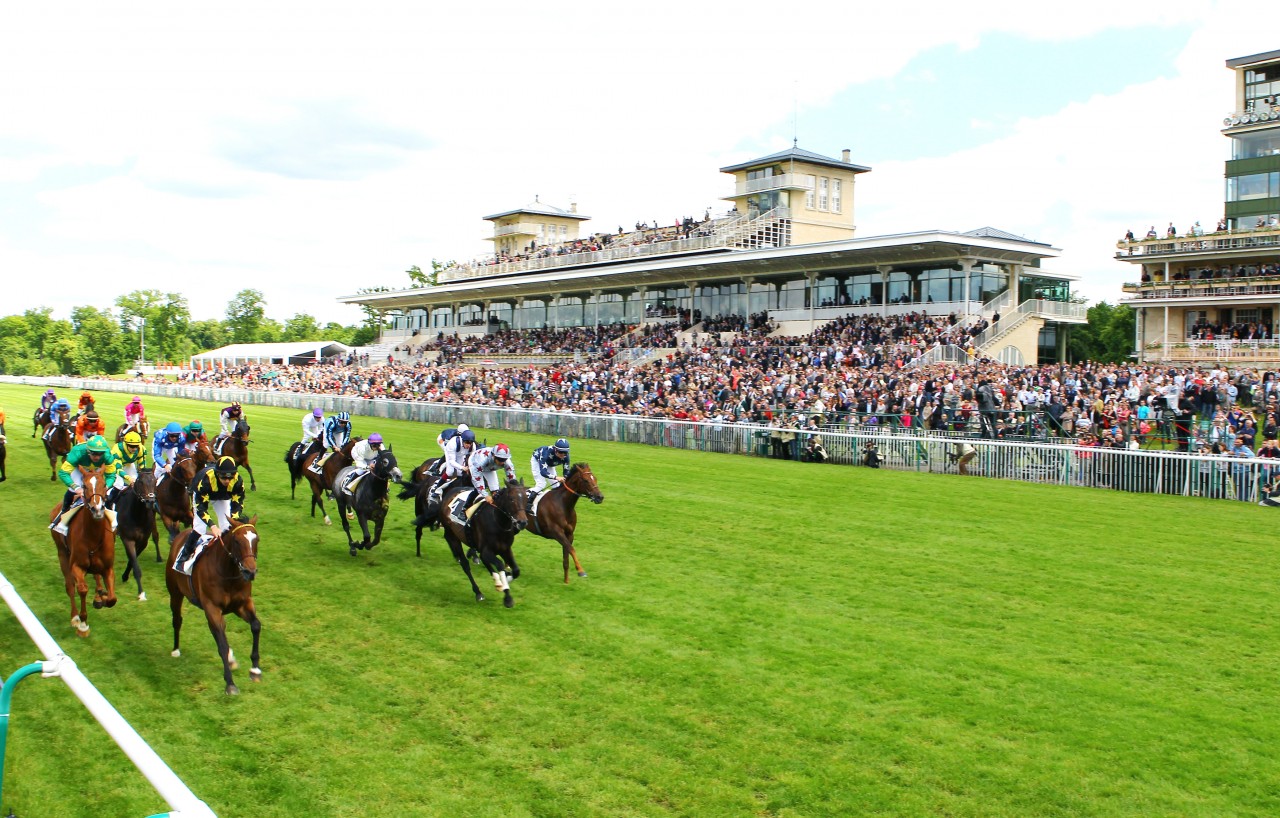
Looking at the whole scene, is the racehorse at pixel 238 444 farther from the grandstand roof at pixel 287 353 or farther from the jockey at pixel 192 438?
the grandstand roof at pixel 287 353

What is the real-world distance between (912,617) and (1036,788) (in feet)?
11.2

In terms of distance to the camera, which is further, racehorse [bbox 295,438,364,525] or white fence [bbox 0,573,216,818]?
racehorse [bbox 295,438,364,525]

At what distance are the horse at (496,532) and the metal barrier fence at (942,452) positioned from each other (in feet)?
39.0

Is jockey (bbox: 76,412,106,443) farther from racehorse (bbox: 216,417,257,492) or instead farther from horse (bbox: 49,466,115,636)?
horse (bbox: 49,466,115,636)

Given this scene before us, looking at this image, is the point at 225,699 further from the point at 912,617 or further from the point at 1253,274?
the point at 1253,274

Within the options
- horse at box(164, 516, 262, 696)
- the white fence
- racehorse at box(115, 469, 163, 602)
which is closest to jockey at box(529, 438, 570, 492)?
racehorse at box(115, 469, 163, 602)

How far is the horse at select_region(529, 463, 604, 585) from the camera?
10.3 metres

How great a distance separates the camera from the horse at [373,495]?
11.1 m

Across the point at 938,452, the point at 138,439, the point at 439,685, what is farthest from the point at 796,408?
the point at 439,685

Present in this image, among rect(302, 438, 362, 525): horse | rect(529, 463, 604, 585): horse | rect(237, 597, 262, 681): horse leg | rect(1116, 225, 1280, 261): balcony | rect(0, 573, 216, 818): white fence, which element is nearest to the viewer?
rect(0, 573, 216, 818): white fence

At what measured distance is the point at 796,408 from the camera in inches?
937

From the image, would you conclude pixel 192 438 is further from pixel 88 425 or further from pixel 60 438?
pixel 60 438

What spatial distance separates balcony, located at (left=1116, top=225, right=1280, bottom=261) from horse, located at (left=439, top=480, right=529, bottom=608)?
33610mm

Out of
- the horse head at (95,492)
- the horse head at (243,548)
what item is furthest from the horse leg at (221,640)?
the horse head at (95,492)
